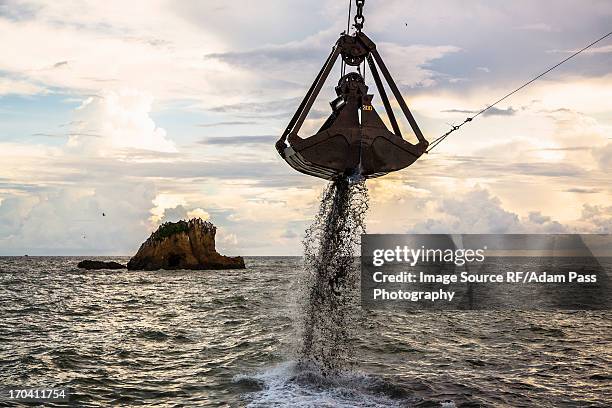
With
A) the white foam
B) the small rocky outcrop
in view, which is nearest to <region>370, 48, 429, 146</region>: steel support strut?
the white foam

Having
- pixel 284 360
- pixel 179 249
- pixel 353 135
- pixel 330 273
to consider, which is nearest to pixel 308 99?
pixel 353 135

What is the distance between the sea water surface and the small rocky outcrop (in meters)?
59.1

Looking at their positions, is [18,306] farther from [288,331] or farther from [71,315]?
[288,331]

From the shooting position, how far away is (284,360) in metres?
18.5

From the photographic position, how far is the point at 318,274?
1616 centimetres

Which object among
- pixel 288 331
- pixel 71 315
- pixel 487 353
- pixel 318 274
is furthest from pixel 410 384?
pixel 71 315

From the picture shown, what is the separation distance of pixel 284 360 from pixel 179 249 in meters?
76.4

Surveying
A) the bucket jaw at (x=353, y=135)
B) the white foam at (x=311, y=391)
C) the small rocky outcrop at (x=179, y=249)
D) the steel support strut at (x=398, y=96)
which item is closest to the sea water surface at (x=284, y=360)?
the white foam at (x=311, y=391)

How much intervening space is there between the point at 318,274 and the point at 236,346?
6.95 m

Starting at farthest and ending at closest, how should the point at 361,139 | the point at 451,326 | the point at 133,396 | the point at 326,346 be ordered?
the point at 451,326 < the point at 326,346 < the point at 133,396 < the point at 361,139

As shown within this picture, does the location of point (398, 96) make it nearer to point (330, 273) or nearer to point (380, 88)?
point (380, 88)

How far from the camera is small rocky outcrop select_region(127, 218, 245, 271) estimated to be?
9294 centimetres

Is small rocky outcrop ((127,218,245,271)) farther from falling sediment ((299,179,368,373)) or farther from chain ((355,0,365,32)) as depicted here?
chain ((355,0,365,32))

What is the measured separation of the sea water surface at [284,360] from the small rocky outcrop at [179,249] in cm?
5907
